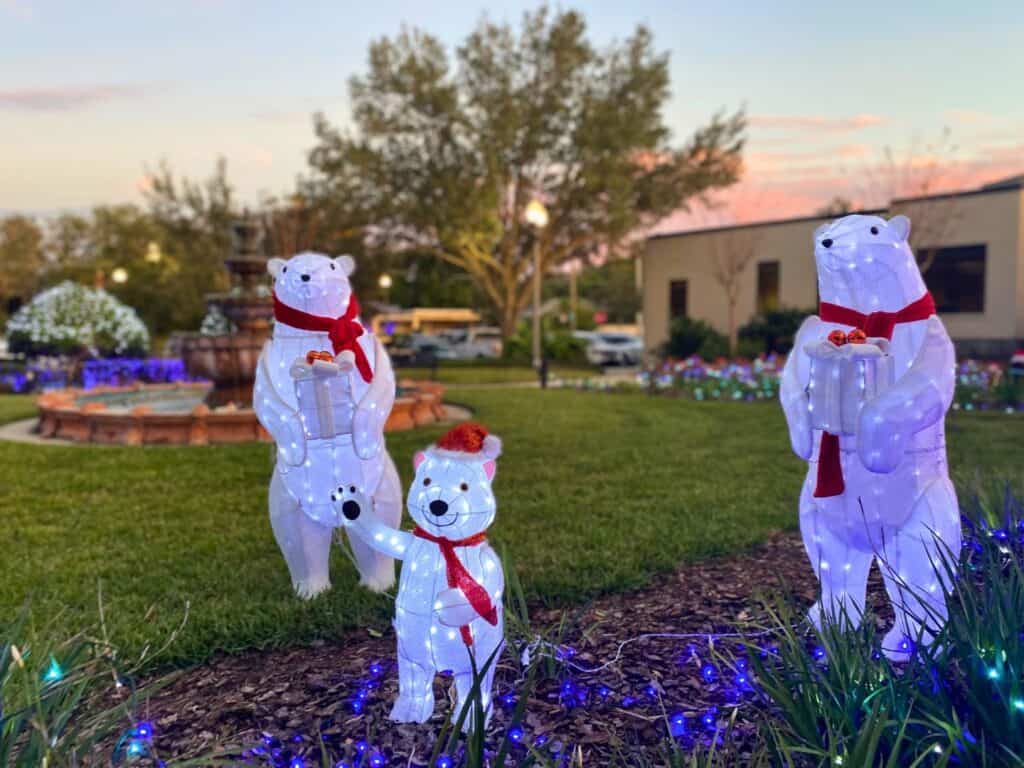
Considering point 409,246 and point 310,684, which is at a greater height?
point 409,246

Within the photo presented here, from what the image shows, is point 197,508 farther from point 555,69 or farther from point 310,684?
point 555,69

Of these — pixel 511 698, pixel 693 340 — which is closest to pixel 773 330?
pixel 693 340

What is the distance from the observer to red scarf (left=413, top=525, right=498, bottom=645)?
2703 millimetres

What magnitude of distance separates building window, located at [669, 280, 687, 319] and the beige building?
565 mm

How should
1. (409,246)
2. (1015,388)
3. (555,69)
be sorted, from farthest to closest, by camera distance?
(409,246)
(555,69)
(1015,388)

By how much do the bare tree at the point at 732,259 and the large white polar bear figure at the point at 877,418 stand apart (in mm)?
19919

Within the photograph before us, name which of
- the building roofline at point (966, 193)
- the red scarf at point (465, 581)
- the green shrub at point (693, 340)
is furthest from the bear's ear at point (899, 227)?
the green shrub at point (693, 340)

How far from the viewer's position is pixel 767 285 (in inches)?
957

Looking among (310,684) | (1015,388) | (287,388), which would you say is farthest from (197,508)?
(1015,388)

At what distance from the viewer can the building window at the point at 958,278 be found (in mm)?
19734

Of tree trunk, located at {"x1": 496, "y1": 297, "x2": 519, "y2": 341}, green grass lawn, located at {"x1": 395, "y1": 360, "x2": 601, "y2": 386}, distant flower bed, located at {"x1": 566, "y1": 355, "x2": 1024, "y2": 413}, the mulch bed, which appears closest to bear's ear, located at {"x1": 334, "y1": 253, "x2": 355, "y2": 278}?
the mulch bed

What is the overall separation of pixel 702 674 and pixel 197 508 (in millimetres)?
4695

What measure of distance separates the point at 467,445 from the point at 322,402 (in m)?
1.08

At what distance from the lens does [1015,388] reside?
36.4 feet
